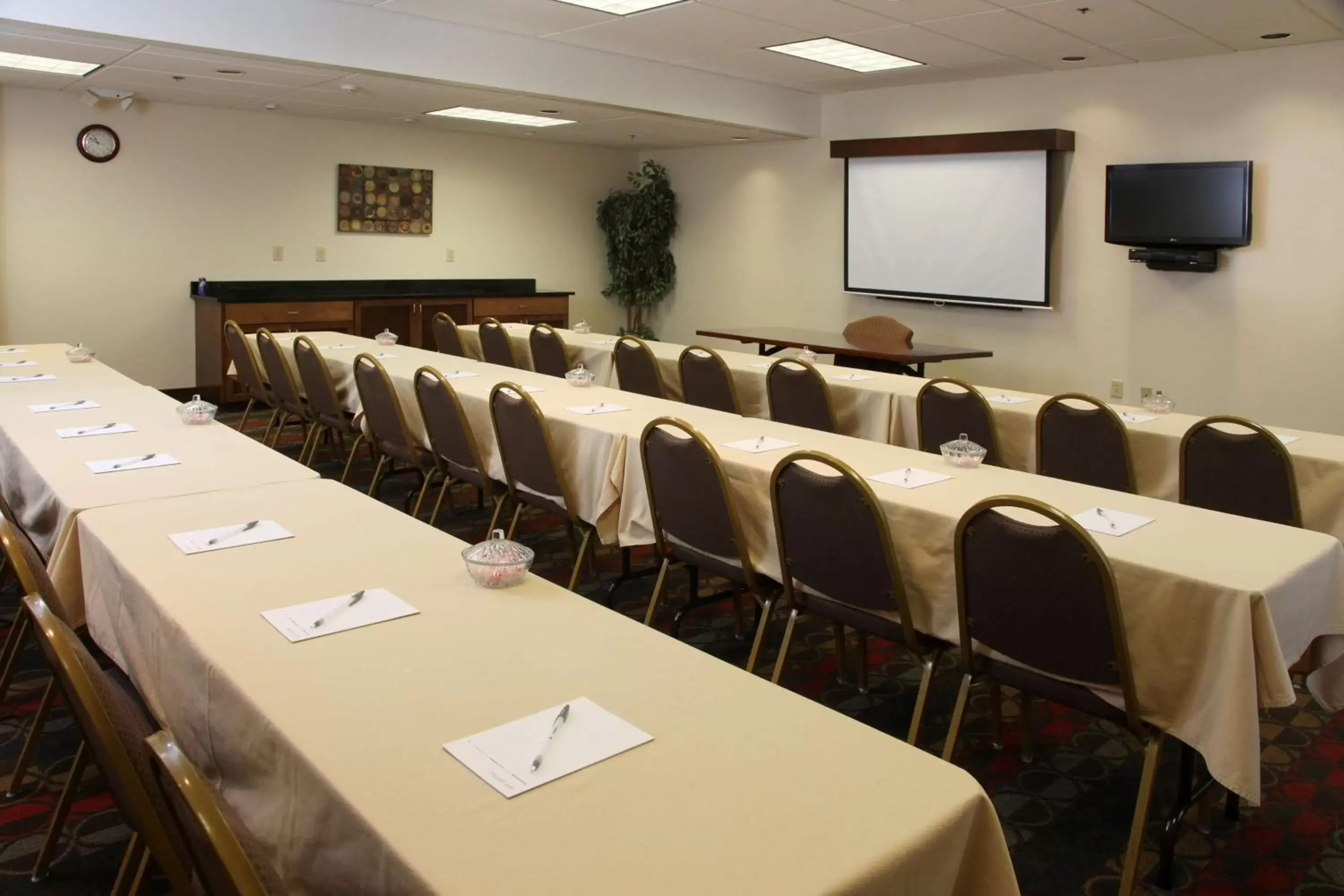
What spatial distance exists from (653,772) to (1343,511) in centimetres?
342

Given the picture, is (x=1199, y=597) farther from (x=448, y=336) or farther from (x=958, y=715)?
(x=448, y=336)

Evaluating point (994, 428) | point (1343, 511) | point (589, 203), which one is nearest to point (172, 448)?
point (994, 428)

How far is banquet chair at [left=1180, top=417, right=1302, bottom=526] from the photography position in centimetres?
370

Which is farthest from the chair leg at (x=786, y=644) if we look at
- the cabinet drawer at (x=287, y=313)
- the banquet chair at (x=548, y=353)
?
the cabinet drawer at (x=287, y=313)

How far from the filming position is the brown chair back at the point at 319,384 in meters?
5.89

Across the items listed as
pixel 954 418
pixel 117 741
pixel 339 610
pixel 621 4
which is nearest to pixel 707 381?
pixel 954 418

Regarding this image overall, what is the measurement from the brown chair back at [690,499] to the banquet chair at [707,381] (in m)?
2.30

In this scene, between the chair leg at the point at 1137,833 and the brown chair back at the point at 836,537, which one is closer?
the chair leg at the point at 1137,833

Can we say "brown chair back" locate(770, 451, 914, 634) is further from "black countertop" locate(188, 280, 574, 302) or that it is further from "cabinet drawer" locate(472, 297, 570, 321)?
"cabinet drawer" locate(472, 297, 570, 321)

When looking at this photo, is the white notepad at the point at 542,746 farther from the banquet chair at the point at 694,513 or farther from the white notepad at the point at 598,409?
the white notepad at the point at 598,409

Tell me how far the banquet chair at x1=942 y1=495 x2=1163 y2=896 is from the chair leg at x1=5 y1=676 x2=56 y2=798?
2.36m

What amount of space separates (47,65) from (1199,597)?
8.09 metres

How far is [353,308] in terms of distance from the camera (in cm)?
984

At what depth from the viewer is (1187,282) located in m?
7.93
